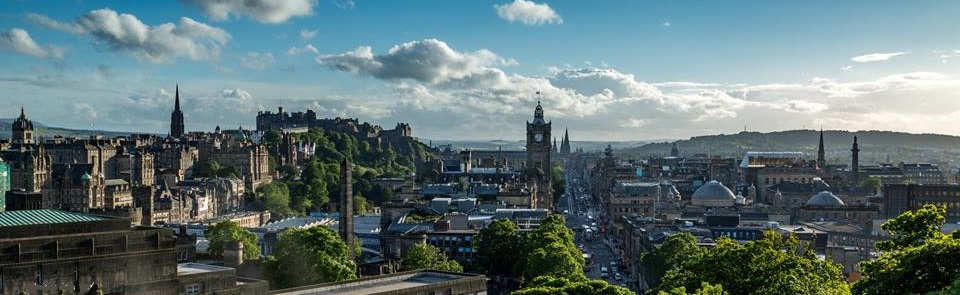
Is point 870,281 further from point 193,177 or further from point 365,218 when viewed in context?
point 193,177

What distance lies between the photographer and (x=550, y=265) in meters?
71.2

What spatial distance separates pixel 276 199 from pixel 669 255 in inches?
3193

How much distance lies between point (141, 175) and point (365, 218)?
40.8 m

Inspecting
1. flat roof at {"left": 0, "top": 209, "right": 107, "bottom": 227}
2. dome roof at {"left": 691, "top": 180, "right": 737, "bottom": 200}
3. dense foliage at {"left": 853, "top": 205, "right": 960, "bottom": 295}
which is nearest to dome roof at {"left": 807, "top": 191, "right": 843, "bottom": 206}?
dome roof at {"left": 691, "top": 180, "right": 737, "bottom": 200}

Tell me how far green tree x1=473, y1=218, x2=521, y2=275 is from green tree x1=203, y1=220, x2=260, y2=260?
17939 mm

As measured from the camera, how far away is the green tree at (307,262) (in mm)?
62688

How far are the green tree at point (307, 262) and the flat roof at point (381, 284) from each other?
8.72 m

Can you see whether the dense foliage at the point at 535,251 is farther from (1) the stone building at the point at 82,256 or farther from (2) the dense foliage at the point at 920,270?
(2) the dense foliage at the point at 920,270

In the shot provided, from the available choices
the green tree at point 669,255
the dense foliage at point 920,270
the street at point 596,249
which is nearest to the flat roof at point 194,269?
the dense foliage at point 920,270

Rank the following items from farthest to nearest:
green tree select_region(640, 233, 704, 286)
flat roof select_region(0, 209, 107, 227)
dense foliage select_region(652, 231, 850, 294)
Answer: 1. green tree select_region(640, 233, 704, 286)
2. dense foliage select_region(652, 231, 850, 294)
3. flat roof select_region(0, 209, 107, 227)

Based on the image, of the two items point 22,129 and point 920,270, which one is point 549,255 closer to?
point 920,270

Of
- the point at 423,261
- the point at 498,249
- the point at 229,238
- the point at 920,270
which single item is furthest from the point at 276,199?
the point at 920,270

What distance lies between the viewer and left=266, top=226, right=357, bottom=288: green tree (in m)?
62.7

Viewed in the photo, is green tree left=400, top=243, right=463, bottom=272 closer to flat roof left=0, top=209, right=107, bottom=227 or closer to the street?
the street
